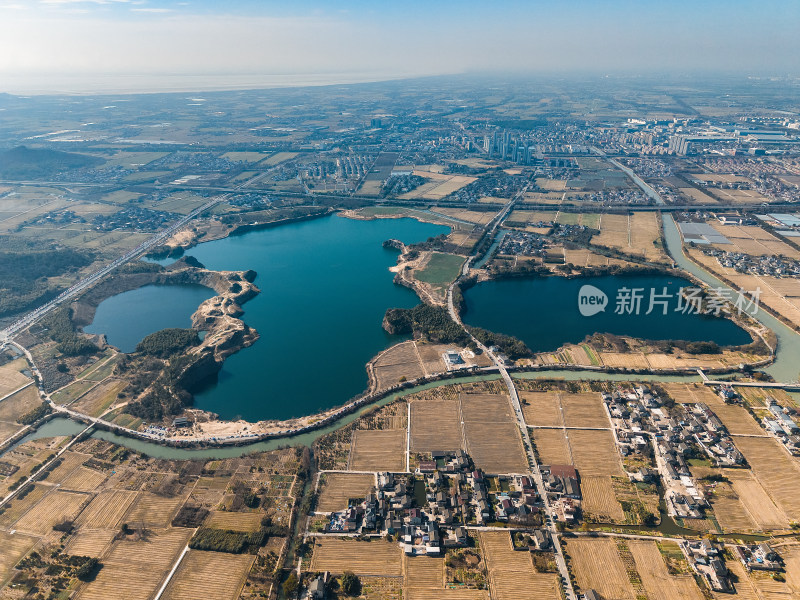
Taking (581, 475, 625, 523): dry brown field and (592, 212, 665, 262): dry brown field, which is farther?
(592, 212, 665, 262): dry brown field

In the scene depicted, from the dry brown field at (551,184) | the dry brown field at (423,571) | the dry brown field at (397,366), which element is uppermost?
the dry brown field at (551,184)

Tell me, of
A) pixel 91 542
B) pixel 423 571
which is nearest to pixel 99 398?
pixel 91 542

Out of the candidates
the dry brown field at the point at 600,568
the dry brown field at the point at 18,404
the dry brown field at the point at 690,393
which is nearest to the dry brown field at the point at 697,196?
the dry brown field at the point at 690,393

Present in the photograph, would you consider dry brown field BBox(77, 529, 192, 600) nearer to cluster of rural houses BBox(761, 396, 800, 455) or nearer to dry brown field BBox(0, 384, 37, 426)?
dry brown field BBox(0, 384, 37, 426)

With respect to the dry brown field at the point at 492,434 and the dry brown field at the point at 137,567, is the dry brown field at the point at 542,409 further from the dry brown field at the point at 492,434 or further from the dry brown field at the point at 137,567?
the dry brown field at the point at 137,567

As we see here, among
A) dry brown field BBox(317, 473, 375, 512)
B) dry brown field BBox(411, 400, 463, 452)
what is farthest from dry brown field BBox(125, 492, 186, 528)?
dry brown field BBox(411, 400, 463, 452)

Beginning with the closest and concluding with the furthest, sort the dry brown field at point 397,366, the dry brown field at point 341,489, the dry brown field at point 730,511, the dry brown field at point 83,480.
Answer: the dry brown field at point 730,511
the dry brown field at point 341,489
the dry brown field at point 83,480
the dry brown field at point 397,366
